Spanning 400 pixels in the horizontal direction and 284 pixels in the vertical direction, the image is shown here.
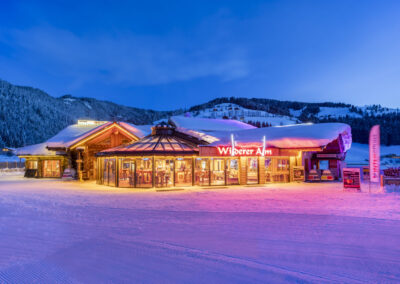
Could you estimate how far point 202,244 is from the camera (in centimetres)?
543

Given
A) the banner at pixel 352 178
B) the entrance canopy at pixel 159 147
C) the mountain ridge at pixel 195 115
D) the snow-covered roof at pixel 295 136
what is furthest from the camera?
the mountain ridge at pixel 195 115

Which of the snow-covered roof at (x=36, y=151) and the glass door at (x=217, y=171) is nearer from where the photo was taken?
the glass door at (x=217, y=171)

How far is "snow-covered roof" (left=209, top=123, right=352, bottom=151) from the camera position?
60.3 ft

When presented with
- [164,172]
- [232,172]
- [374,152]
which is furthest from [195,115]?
[374,152]

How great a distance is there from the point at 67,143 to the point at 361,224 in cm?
2146

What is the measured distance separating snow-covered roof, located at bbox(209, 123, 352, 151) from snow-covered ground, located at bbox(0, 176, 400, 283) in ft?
30.2

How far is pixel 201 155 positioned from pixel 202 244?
11.7m

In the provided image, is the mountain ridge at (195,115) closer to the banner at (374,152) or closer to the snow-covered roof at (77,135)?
the snow-covered roof at (77,135)

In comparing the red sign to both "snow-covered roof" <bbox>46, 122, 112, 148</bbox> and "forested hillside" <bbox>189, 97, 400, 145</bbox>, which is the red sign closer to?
"snow-covered roof" <bbox>46, 122, 112, 148</bbox>

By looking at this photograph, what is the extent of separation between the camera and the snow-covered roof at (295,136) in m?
18.4

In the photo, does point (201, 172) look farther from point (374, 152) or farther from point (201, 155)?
point (374, 152)

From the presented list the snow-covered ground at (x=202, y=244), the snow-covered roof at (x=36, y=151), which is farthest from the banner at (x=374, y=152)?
the snow-covered roof at (x=36, y=151)

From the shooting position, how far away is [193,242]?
556 cm

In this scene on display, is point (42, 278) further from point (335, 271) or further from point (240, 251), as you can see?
point (335, 271)
